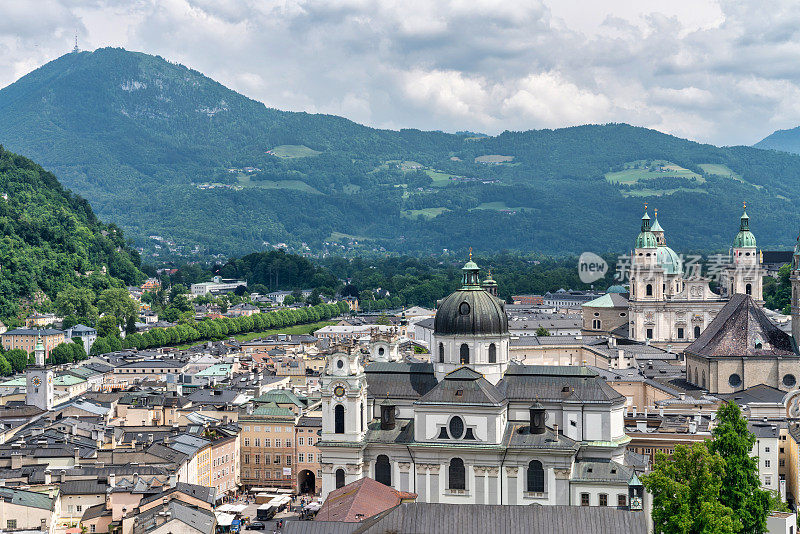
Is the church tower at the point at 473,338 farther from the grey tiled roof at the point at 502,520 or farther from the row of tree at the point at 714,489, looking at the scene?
the grey tiled roof at the point at 502,520

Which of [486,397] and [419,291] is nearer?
[486,397]

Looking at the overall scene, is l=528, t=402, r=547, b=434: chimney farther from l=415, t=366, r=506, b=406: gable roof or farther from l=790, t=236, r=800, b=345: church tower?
l=790, t=236, r=800, b=345: church tower

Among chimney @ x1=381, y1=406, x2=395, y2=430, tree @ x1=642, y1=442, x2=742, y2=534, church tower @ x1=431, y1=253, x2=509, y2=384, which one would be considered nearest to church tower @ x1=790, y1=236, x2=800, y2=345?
church tower @ x1=431, y1=253, x2=509, y2=384

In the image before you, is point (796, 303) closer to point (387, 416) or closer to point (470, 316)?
point (470, 316)

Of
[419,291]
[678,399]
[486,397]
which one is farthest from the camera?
[419,291]

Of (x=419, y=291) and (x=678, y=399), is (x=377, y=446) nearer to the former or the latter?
(x=678, y=399)

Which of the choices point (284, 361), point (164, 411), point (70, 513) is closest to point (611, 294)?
point (284, 361)

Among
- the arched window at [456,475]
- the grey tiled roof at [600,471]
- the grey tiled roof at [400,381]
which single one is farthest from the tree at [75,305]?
the grey tiled roof at [600,471]

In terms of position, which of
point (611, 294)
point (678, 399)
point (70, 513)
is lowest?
point (70, 513)
